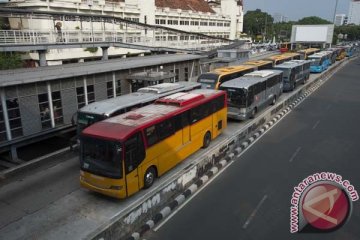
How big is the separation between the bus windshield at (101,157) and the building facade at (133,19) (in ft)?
59.1

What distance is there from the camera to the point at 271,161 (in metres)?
13.4

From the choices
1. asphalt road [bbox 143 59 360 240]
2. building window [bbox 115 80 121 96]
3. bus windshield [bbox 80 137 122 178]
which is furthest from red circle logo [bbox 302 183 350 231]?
building window [bbox 115 80 121 96]

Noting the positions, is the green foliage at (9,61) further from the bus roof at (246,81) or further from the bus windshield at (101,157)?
the bus windshield at (101,157)

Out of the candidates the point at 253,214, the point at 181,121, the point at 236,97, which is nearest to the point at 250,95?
the point at 236,97

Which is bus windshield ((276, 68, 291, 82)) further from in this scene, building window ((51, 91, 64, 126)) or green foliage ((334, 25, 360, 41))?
green foliage ((334, 25, 360, 41))

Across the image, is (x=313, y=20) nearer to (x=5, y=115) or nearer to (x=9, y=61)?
(x=9, y=61)

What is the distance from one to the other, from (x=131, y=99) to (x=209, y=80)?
27.6ft

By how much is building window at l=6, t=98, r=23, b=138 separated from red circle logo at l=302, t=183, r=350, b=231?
38.3ft

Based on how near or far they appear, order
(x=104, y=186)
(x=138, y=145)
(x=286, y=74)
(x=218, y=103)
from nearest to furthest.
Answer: (x=104, y=186), (x=138, y=145), (x=218, y=103), (x=286, y=74)

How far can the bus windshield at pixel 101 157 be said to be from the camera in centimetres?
939

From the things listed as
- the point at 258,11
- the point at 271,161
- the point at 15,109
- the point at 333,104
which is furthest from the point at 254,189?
the point at 258,11

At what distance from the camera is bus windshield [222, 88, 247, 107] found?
18.0 meters

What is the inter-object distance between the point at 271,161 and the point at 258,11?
142m

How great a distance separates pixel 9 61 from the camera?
3058 centimetres
